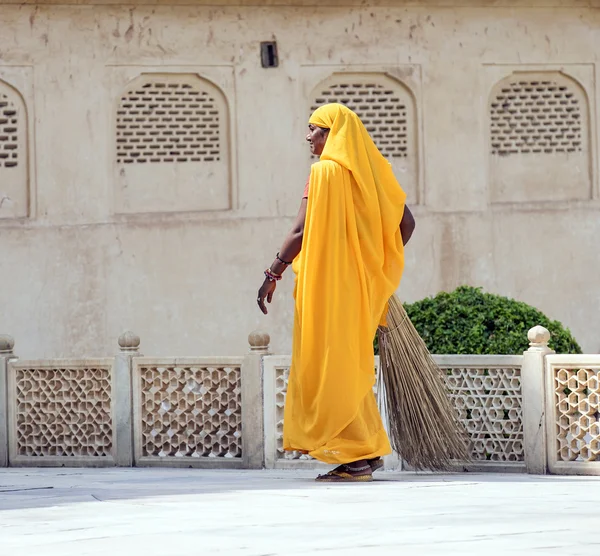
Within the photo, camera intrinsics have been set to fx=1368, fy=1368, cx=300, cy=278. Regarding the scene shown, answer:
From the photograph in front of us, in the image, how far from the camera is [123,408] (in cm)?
718

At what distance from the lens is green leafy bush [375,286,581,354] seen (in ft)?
23.0

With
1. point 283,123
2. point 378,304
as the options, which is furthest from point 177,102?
point 378,304

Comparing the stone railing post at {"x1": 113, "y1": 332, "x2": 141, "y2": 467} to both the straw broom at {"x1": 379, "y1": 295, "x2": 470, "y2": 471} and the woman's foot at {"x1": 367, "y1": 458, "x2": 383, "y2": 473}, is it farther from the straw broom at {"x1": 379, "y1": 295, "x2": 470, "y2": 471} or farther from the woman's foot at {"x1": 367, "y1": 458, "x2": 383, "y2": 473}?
the woman's foot at {"x1": 367, "y1": 458, "x2": 383, "y2": 473}

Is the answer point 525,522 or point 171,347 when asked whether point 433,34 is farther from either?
point 525,522

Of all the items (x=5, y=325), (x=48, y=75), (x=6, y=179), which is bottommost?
(x=5, y=325)

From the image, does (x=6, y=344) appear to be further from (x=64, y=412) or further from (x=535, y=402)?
(x=535, y=402)

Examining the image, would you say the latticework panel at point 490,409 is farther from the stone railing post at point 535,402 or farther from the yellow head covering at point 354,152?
the yellow head covering at point 354,152

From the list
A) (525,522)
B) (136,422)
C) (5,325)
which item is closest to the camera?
(525,522)

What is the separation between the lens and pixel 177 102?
36.8 ft

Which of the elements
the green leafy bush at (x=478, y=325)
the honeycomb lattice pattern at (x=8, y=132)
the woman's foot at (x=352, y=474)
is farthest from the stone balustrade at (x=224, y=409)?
the honeycomb lattice pattern at (x=8, y=132)

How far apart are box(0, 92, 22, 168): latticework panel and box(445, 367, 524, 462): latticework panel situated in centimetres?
564

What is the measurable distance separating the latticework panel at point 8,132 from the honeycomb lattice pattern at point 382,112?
2641mm

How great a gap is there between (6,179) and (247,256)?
2.02m

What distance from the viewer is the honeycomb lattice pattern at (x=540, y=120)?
11.5 meters
